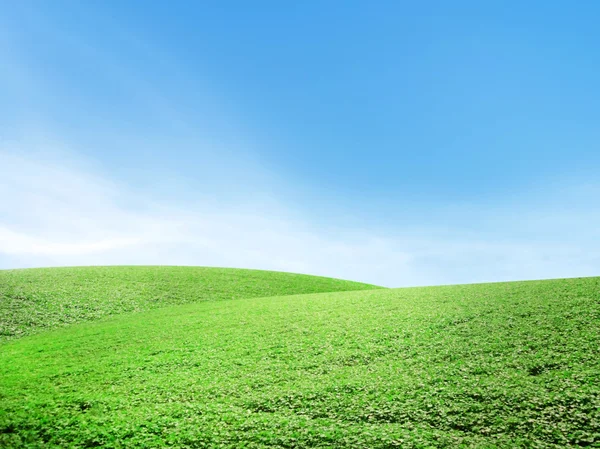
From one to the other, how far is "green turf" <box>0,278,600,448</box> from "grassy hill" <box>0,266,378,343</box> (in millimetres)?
4164

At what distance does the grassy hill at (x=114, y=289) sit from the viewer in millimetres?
18558

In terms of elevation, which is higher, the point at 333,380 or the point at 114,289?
the point at 114,289

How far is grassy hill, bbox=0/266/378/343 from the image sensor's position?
60.9 feet

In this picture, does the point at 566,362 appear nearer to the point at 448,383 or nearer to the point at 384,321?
the point at 448,383

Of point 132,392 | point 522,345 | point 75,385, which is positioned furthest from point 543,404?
point 75,385

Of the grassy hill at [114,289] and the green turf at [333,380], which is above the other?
the grassy hill at [114,289]

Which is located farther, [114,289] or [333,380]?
[114,289]

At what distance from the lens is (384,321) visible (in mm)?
12992

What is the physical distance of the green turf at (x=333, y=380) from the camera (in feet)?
23.4

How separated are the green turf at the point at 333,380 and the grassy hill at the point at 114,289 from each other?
4164mm

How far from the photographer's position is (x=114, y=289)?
892 inches

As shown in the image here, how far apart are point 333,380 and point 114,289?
1705 centimetres

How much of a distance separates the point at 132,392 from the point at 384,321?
278 inches

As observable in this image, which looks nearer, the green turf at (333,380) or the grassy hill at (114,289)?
the green turf at (333,380)
